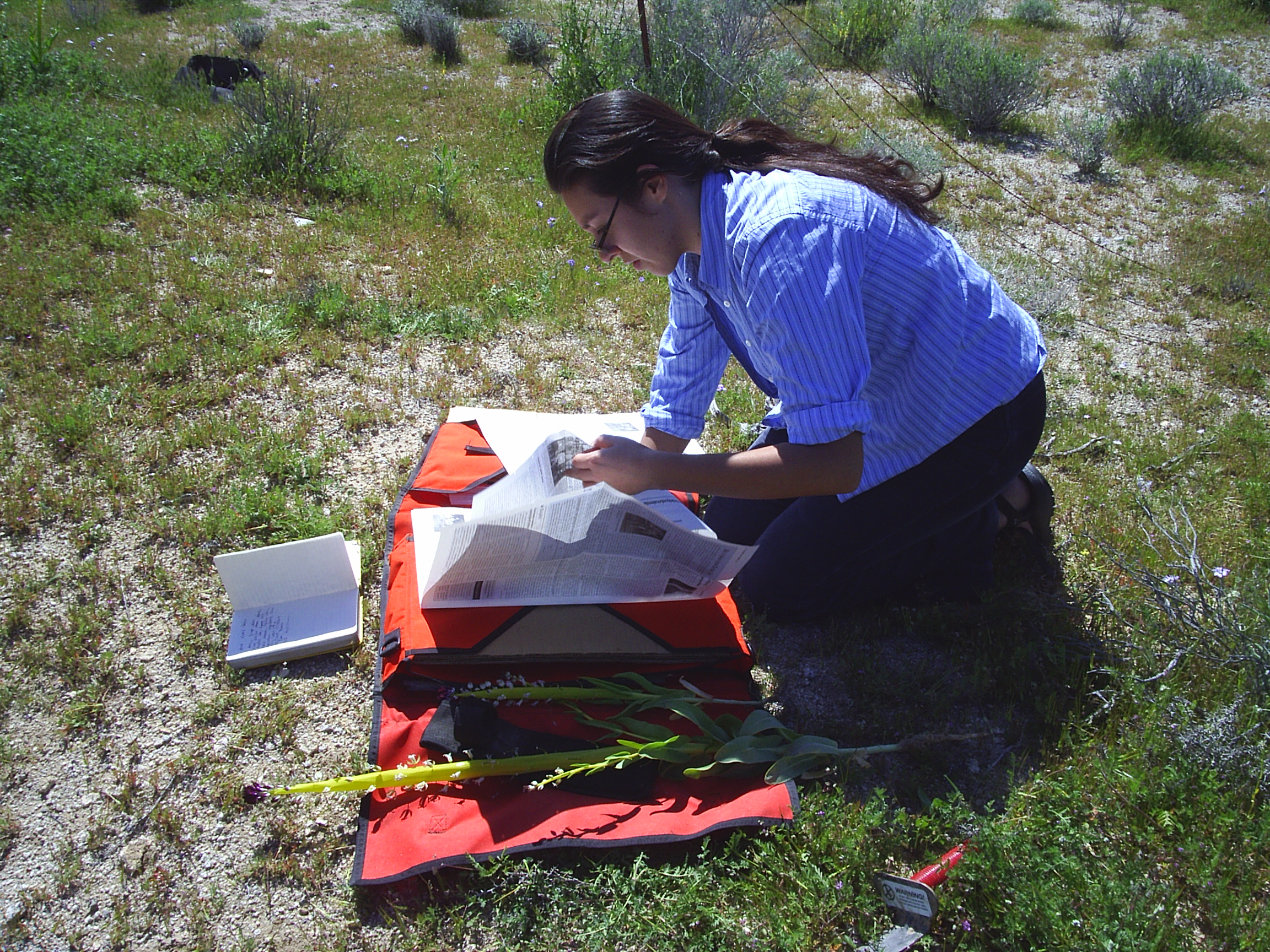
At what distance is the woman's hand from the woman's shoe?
1.40 meters

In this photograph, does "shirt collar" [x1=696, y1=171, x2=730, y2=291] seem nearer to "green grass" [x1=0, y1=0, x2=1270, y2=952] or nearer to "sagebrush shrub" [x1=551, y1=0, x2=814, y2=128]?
"green grass" [x1=0, y1=0, x2=1270, y2=952]

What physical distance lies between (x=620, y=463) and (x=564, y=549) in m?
0.35

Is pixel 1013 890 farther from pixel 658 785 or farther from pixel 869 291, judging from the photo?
pixel 869 291

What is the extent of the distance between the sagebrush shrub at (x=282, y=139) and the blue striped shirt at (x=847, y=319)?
13.2ft

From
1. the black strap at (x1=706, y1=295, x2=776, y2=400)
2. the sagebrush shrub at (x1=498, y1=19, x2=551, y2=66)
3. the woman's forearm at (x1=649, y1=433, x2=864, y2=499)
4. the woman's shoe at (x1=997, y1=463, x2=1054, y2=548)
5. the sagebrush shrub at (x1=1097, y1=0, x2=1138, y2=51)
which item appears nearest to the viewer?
the woman's forearm at (x1=649, y1=433, x2=864, y2=499)

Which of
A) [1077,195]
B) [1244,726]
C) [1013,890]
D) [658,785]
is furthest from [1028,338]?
[1077,195]

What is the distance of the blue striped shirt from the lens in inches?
67.6

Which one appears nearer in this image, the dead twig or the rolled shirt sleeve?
the rolled shirt sleeve

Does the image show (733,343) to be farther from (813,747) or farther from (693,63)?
(693,63)

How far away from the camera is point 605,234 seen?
1843 mm

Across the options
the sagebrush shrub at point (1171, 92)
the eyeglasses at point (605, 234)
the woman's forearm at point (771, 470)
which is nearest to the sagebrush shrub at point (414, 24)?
the sagebrush shrub at point (1171, 92)

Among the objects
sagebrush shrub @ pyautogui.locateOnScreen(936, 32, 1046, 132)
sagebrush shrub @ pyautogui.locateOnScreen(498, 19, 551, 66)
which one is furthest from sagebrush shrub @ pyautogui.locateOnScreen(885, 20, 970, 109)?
sagebrush shrub @ pyautogui.locateOnScreen(498, 19, 551, 66)

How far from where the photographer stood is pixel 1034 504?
2719 millimetres

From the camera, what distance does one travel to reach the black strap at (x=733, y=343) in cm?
226
